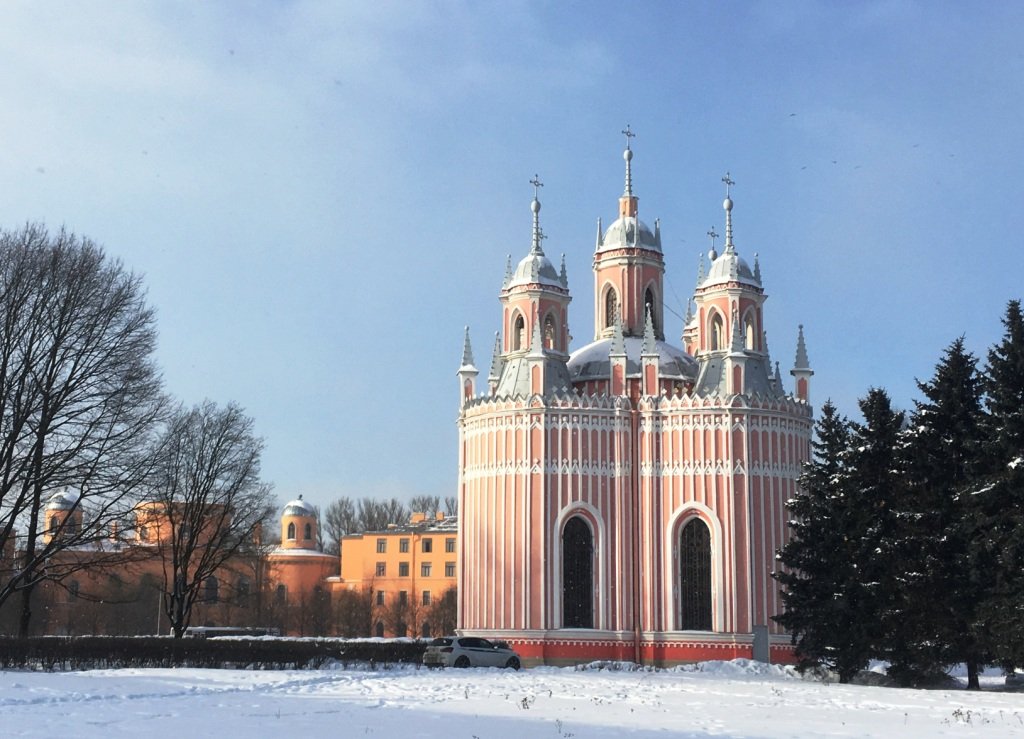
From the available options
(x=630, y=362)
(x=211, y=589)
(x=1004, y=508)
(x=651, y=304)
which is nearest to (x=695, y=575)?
(x=630, y=362)

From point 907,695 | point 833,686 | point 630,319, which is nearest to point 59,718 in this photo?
point 907,695

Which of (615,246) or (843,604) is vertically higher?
(615,246)

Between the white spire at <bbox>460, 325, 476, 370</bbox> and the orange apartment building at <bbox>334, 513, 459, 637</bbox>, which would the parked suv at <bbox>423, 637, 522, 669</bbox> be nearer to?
the white spire at <bbox>460, 325, 476, 370</bbox>

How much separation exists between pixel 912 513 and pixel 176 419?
2782cm

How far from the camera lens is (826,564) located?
3616 centimetres

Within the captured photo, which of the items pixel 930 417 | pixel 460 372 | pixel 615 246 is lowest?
pixel 930 417

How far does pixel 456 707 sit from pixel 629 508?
79.1 feet

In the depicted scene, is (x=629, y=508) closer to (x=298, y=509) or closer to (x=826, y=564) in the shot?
(x=826, y=564)

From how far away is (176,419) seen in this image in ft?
159

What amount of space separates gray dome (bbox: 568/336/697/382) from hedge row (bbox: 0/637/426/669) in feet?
49.4

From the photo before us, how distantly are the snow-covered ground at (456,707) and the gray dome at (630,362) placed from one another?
680 inches

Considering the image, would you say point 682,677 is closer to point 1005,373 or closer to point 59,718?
point 1005,373

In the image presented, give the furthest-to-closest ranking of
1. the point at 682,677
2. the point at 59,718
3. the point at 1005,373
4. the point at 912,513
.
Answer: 1. the point at 682,677
2. the point at 912,513
3. the point at 1005,373
4. the point at 59,718

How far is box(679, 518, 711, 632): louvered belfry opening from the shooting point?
4516 centimetres
